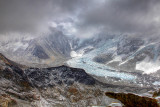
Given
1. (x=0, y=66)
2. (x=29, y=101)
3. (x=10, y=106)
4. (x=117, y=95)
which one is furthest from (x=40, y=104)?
(x=117, y=95)

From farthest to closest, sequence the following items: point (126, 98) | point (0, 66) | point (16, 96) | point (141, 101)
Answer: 1. point (0, 66)
2. point (16, 96)
3. point (126, 98)
4. point (141, 101)

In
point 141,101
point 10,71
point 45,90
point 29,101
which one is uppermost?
point 10,71

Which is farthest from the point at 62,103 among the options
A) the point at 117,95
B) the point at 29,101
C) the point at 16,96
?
the point at 117,95

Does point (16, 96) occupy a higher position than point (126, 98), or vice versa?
point (16, 96)

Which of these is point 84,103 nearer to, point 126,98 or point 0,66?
point 0,66

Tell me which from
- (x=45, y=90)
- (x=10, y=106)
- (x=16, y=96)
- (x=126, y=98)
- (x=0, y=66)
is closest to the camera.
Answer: (x=126, y=98)

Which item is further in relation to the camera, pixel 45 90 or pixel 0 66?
pixel 45 90

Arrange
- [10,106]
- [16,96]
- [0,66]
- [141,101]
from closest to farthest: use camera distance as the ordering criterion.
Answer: [141,101]
[10,106]
[16,96]
[0,66]

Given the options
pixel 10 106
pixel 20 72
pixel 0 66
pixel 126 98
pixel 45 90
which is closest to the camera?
pixel 126 98

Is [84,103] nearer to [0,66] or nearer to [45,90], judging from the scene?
[45,90]
